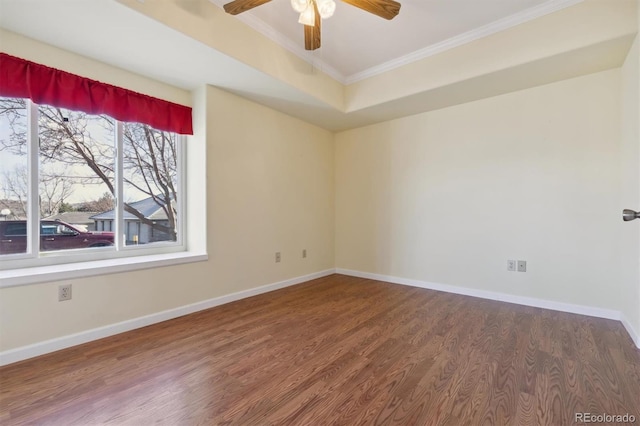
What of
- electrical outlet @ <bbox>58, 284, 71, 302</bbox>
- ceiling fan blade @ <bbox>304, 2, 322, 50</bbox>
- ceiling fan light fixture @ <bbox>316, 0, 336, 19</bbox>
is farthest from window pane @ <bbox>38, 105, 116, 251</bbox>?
ceiling fan light fixture @ <bbox>316, 0, 336, 19</bbox>

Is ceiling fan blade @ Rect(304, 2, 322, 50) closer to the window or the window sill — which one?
the window

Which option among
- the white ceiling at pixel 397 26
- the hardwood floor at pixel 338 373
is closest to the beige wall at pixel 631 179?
the hardwood floor at pixel 338 373

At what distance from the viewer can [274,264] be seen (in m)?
3.70

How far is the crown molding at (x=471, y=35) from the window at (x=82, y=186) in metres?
2.42

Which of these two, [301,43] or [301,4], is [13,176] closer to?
[301,4]

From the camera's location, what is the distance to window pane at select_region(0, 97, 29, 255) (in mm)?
2111

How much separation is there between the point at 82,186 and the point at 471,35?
3816 millimetres

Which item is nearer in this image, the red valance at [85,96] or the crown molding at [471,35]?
the red valance at [85,96]

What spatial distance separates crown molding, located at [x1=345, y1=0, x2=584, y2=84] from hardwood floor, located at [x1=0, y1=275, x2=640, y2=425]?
104 inches

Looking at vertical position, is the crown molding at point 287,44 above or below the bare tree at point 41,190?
above

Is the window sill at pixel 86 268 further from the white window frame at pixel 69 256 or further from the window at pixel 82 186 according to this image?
the window at pixel 82 186

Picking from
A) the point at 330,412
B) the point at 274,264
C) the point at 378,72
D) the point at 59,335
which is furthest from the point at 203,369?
the point at 378,72

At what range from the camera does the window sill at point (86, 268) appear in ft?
6.37

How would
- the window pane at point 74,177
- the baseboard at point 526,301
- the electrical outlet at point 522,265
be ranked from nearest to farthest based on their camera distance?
the window pane at point 74,177
the baseboard at point 526,301
the electrical outlet at point 522,265
